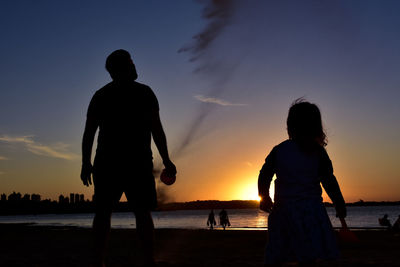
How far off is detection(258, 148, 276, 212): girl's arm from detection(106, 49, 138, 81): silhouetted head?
1.59 metres

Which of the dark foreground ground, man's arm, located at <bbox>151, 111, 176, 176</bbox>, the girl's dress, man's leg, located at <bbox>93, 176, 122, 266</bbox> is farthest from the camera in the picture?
the dark foreground ground

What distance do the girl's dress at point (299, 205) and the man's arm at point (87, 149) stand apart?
Answer: 1.59 metres

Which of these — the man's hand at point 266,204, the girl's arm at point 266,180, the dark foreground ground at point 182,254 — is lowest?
the dark foreground ground at point 182,254

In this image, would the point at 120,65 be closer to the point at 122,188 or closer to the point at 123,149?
the point at 123,149

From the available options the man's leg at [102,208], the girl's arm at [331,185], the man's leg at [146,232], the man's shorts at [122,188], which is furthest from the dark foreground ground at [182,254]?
the man's shorts at [122,188]

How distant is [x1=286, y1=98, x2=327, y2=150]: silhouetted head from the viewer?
12.9 feet

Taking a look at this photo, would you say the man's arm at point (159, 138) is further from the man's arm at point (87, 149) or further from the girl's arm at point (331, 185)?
the girl's arm at point (331, 185)

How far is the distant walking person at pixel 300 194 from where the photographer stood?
3.86m

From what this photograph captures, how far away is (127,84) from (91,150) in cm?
74

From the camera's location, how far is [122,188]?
4.07 m

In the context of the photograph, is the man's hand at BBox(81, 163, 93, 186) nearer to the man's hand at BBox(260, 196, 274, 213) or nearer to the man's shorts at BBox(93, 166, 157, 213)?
the man's shorts at BBox(93, 166, 157, 213)

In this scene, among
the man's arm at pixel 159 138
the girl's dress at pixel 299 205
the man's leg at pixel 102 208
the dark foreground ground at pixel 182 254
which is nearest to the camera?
the girl's dress at pixel 299 205

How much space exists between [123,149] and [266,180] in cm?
135

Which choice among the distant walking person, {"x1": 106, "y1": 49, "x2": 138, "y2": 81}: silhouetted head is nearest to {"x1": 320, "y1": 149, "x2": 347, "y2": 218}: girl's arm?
the distant walking person
